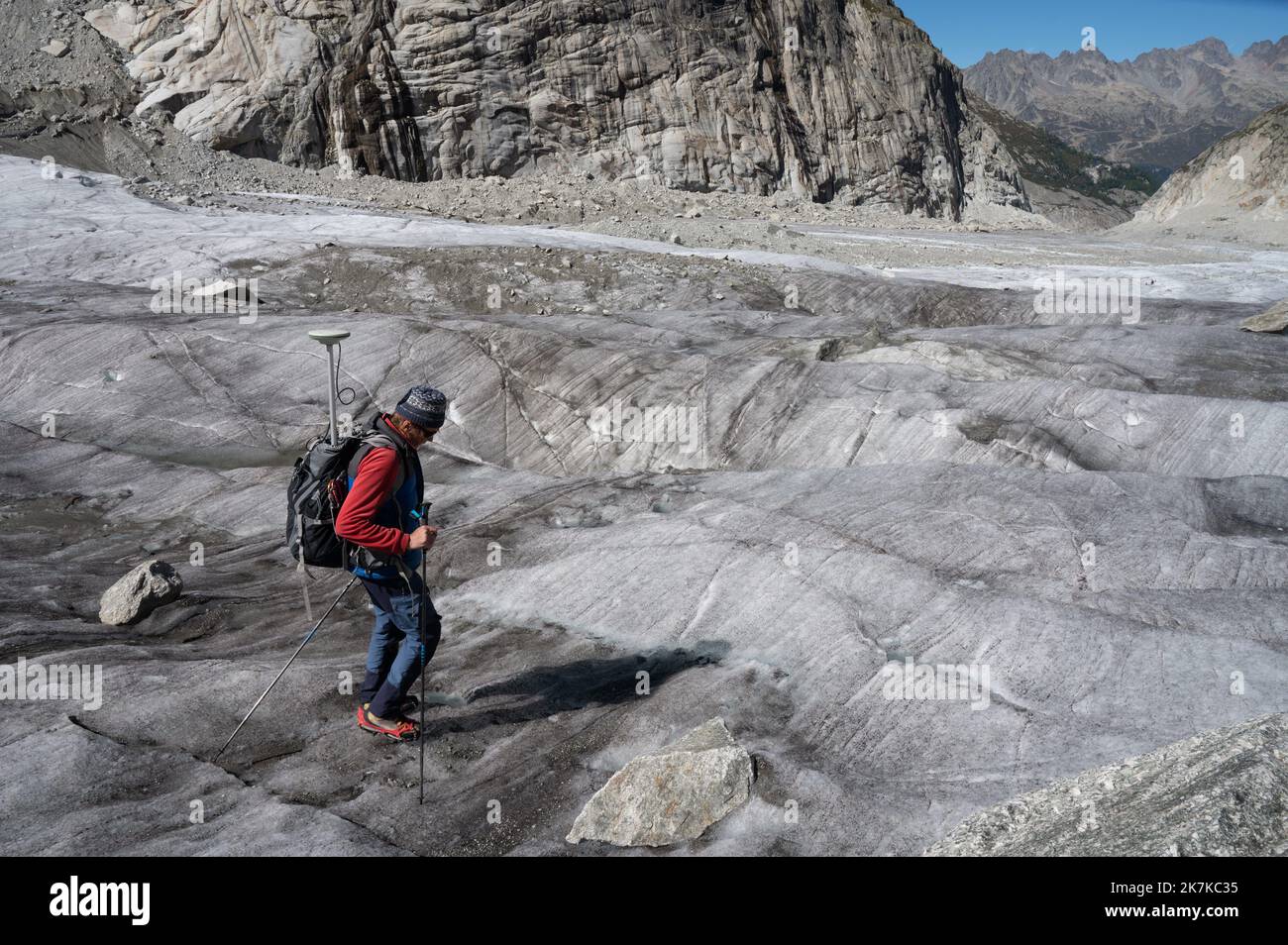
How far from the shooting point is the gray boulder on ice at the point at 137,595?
9711 mm

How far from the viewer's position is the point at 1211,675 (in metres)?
7.70

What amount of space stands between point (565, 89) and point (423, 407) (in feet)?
166

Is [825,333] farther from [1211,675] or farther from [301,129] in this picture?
[301,129]

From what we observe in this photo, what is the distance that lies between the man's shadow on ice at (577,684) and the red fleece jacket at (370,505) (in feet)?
6.09

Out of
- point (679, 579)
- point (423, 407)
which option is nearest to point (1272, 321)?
point (679, 579)

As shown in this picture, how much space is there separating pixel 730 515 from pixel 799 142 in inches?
2120

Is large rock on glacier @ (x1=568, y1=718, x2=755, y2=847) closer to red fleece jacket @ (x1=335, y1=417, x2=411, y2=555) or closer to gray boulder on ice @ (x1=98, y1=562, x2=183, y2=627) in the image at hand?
red fleece jacket @ (x1=335, y1=417, x2=411, y2=555)

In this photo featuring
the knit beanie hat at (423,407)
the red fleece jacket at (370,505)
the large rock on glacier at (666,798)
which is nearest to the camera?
the large rock on glacier at (666,798)

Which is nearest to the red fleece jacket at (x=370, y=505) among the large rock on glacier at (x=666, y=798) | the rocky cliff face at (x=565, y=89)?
the large rock on glacier at (x=666, y=798)

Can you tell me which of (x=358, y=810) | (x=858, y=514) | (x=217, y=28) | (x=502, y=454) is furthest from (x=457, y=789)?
(x=217, y=28)

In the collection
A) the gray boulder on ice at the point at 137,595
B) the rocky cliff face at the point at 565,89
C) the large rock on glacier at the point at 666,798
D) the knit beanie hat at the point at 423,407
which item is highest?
the rocky cliff face at the point at 565,89

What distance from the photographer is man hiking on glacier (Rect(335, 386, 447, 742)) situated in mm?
6445

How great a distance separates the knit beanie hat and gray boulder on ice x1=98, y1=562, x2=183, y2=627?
16.1 feet

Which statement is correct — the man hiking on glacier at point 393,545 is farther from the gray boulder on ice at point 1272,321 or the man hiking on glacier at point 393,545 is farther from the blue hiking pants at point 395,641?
the gray boulder on ice at point 1272,321
